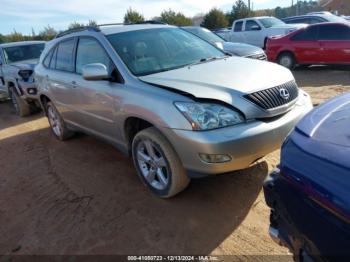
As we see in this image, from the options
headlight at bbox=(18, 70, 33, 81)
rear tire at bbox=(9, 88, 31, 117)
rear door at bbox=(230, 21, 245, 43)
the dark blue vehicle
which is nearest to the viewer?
the dark blue vehicle

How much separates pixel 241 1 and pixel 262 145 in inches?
1426

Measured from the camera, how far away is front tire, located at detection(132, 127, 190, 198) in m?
3.22

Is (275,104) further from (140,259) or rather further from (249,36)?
(249,36)

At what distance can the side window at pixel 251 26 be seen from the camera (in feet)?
47.8

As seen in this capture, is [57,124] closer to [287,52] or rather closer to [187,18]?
[287,52]

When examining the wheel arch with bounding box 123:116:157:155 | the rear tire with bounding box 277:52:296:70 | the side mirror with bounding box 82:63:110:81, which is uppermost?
the side mirror with bounding box 82:63:110:81

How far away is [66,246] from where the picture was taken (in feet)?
10.1

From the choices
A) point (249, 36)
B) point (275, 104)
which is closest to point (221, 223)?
point (275, 104)

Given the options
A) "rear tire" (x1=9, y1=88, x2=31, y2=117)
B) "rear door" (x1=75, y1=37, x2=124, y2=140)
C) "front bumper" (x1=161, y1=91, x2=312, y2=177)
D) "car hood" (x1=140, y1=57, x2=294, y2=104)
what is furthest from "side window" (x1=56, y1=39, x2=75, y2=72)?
"rear tire" (x1=9, y1=88, x2=31, y2=117)

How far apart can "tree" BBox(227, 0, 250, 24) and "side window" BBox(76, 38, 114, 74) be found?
1250 inches

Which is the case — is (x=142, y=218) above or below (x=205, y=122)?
below

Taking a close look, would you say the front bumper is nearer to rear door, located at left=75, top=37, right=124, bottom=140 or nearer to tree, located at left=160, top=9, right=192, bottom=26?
rear door, located at left=75, top=37, right=124, bottom=140

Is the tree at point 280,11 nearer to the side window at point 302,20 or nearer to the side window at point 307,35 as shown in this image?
the side window at point 302,20

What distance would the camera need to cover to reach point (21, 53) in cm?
941
